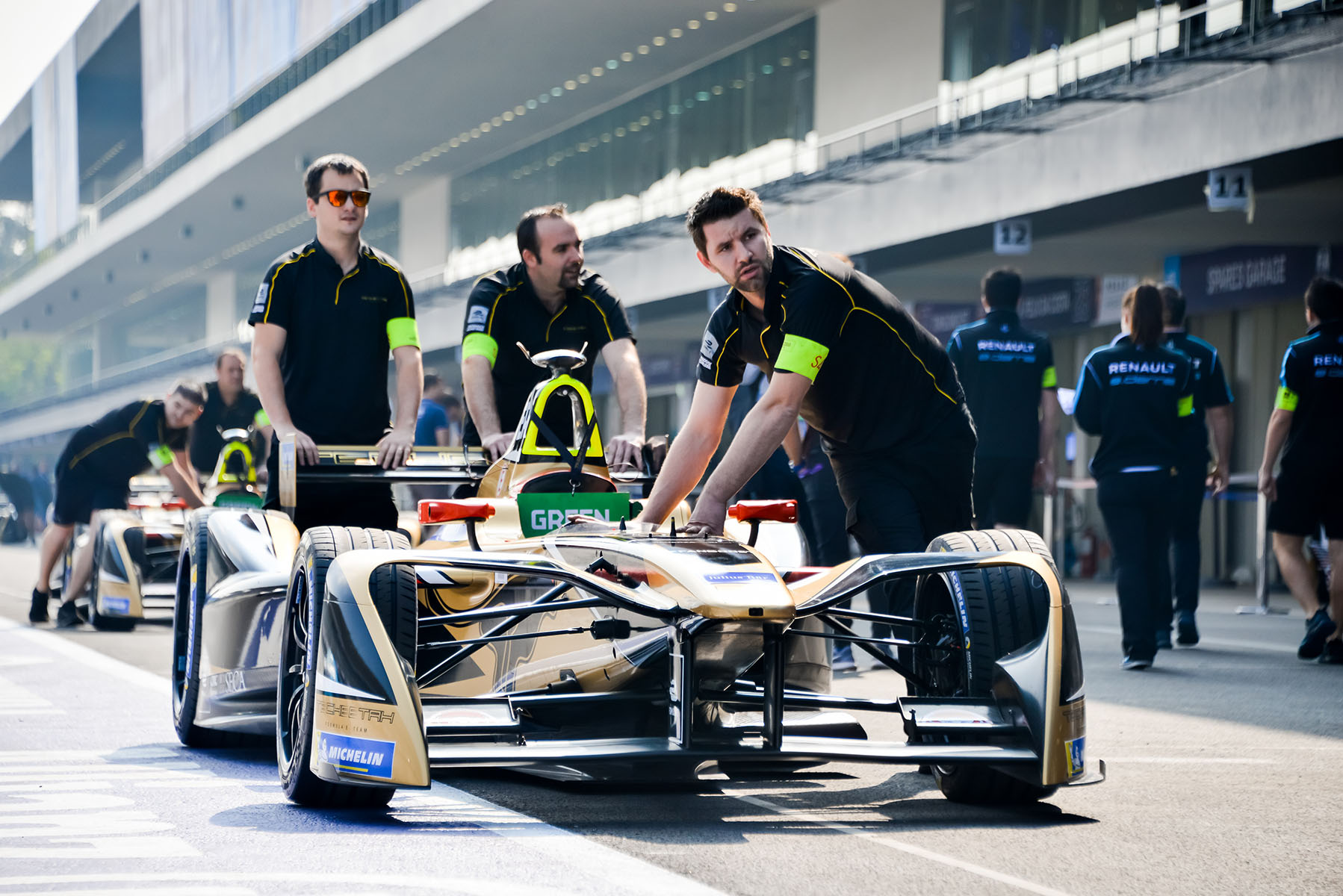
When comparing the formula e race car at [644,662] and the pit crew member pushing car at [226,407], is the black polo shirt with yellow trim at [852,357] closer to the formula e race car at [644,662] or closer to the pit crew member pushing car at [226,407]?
the formula e race car at [644,662]

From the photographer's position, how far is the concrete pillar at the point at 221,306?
55.2 m

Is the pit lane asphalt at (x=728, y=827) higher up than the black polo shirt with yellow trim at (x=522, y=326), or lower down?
lower down

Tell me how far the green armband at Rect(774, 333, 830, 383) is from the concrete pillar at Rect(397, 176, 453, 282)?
3164 cm

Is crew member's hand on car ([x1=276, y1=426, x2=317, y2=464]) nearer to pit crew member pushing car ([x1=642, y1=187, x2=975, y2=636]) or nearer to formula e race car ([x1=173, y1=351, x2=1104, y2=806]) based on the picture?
formula e race car ([x1=173, y1=351, x2=1104, y2=806])

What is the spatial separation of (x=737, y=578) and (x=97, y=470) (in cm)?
906

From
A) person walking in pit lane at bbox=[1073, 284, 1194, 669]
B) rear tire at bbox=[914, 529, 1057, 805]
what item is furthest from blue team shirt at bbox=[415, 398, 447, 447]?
rear tire at bbox=[914, 529, 1057, 805]

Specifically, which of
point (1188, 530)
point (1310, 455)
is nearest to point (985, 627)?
point (1310, 455)

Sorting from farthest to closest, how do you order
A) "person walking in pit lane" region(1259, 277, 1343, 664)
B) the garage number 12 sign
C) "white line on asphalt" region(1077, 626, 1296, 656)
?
the garage number 12 sign → "white line on asphalt" region(1077, 626, 1296, 656) → "person walking in pit lane" region(1259, 277, 1343, 664)

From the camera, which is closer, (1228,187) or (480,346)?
(480,346)

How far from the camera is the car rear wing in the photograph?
6.34 meters

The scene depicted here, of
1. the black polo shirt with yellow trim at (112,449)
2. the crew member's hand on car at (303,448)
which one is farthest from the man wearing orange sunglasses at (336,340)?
the black polo shirt with yellow trim at (112,449)

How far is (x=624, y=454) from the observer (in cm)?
648

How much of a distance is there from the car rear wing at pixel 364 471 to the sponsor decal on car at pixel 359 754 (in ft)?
7.20

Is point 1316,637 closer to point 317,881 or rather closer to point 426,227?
point 317,881
